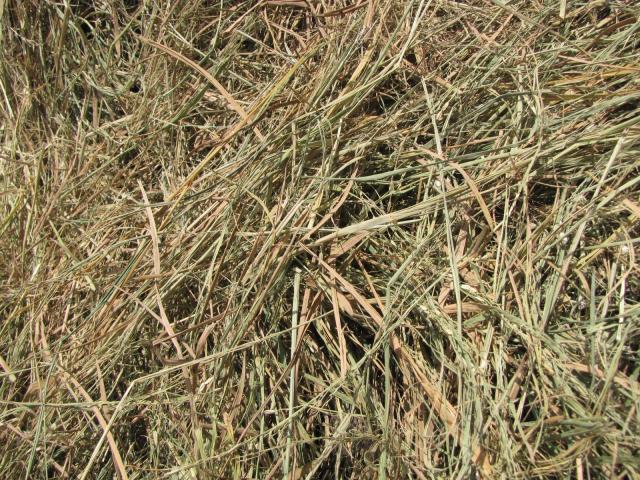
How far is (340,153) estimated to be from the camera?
1.02m

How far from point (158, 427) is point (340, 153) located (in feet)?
1.72

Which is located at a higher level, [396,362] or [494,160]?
[494,160]

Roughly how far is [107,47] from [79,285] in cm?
49

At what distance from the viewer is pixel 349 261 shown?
994 mm

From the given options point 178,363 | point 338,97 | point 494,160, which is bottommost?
point 178,363

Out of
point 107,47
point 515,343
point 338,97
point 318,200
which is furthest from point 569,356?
point 107,47

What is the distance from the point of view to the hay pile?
2.97ft

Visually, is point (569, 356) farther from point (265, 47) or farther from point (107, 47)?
point (107, 47)

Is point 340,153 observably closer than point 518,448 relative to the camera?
No

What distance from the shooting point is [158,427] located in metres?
0.97

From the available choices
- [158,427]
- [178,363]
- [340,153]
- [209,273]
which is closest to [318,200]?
[340,153]

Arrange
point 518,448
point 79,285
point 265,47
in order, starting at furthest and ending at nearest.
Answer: point 265,47
point 79,285
point 518,448

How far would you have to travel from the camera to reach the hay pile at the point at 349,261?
0.90m


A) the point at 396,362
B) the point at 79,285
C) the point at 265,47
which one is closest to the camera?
the point at 396,362
